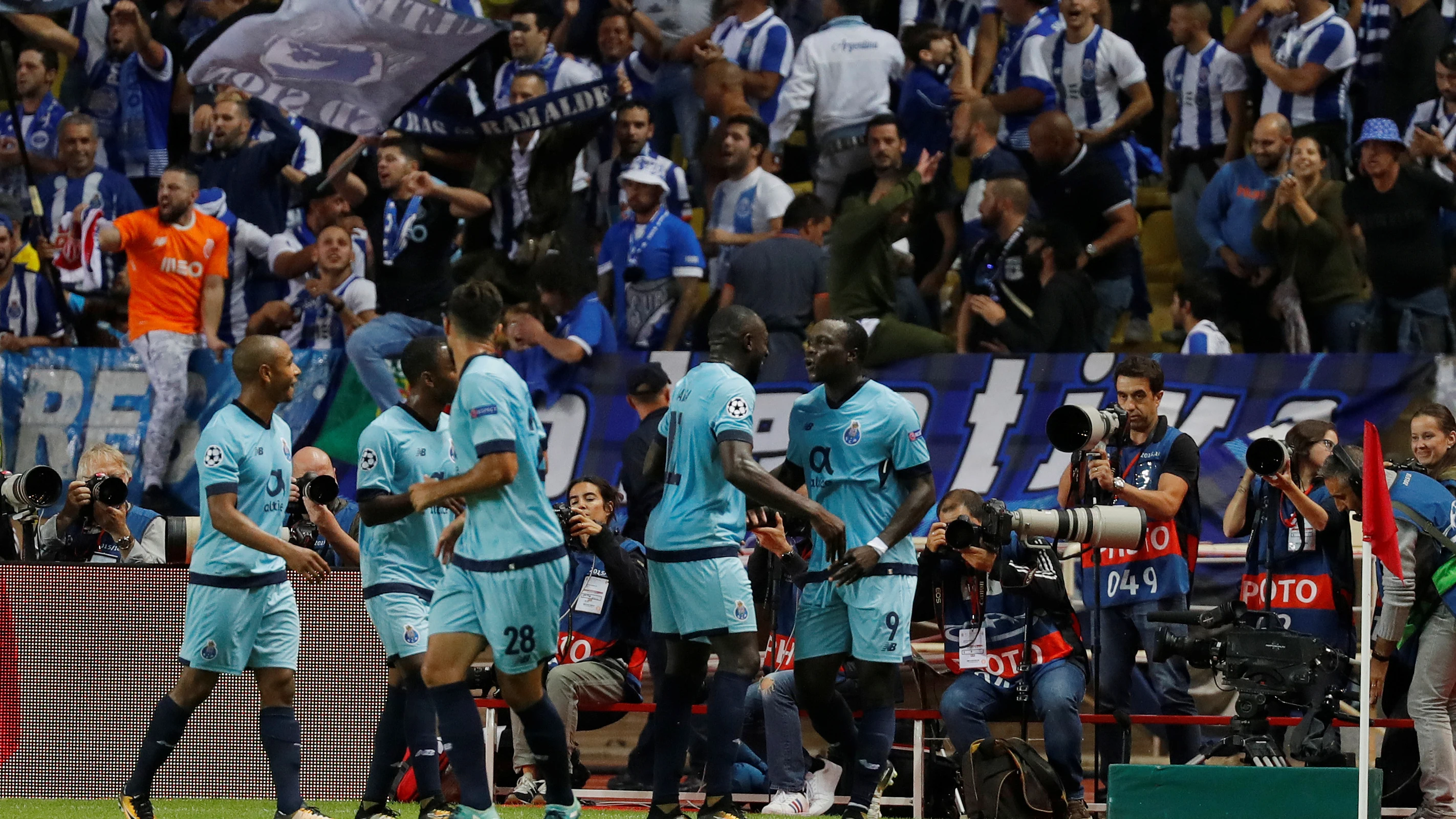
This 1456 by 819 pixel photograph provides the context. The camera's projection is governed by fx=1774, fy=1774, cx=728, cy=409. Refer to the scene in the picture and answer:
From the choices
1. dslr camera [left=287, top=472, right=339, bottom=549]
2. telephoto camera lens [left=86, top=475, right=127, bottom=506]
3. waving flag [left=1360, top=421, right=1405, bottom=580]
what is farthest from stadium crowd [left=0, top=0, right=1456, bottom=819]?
waving flag [left=1360, top=421, right=1405, bottom=580]

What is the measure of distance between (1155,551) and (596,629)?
3.00 meters

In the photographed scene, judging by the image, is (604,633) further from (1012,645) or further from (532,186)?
(532,186)

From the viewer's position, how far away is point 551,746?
6.48 meters

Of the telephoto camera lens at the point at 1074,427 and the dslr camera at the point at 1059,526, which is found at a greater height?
the telephoto camera lens at the point at 1074,427

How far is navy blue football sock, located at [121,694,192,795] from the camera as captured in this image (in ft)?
23.2

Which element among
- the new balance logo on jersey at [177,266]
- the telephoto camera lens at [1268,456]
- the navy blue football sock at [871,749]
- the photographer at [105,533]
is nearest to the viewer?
the navy blue football sock at [871,749]

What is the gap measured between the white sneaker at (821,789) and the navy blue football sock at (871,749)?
125 cm

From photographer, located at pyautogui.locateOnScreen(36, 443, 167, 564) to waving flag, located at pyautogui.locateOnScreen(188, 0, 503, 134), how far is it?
3.76 m

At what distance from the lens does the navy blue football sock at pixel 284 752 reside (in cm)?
698

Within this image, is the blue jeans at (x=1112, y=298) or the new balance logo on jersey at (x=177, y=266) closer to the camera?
the blue jeans at (x=1112, y=298)

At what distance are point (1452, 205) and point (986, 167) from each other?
2842mm

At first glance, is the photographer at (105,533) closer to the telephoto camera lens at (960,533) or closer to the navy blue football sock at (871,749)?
the navy blue football sock at (871,749)

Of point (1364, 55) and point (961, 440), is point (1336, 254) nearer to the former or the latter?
point (1364, 55)

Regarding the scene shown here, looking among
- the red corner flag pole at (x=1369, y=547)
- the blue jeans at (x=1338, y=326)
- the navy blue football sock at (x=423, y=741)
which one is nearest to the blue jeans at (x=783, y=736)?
the navy blue football sock at (x=423, y=741)
